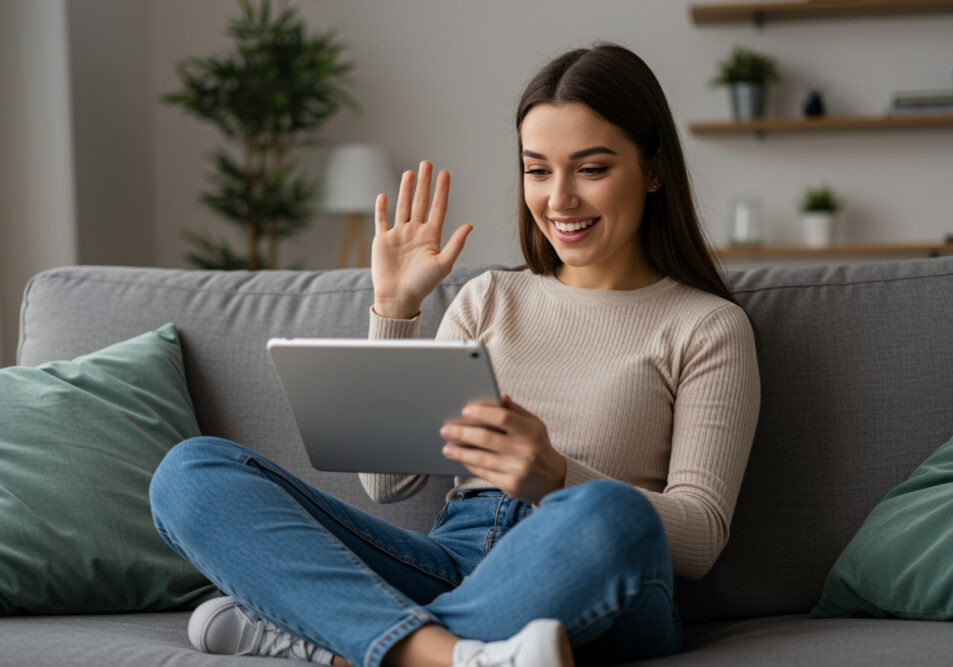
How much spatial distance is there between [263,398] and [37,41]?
2.41 meters

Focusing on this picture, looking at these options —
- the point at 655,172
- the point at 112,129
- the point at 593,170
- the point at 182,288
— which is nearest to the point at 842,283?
the point at 655,172

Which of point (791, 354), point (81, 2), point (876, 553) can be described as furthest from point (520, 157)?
point (81, 2)

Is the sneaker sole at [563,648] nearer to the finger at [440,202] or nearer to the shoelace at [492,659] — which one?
the shoelace at [492,659]

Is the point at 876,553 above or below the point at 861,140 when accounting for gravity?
below

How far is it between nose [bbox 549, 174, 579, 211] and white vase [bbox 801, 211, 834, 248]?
2825 mm

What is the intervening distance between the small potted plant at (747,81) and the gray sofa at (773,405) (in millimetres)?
2559

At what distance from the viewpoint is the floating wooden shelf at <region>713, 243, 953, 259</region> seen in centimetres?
392

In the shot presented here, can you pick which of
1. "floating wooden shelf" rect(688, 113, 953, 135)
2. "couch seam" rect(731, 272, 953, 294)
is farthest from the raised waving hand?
"floating wooden shelf" rect(688, 113, 953, 135)

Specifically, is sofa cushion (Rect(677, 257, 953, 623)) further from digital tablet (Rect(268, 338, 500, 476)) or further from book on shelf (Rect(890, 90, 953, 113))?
book on shelf (Rect(890, 90, 953, 113))

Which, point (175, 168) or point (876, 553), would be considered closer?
point (876, 553)

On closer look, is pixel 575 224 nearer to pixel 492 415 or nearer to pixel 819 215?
pixel 492 415

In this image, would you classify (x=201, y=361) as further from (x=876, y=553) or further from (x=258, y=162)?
(x=258, y=162)

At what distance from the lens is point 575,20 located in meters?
4.18

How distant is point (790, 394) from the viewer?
4.90 feet
